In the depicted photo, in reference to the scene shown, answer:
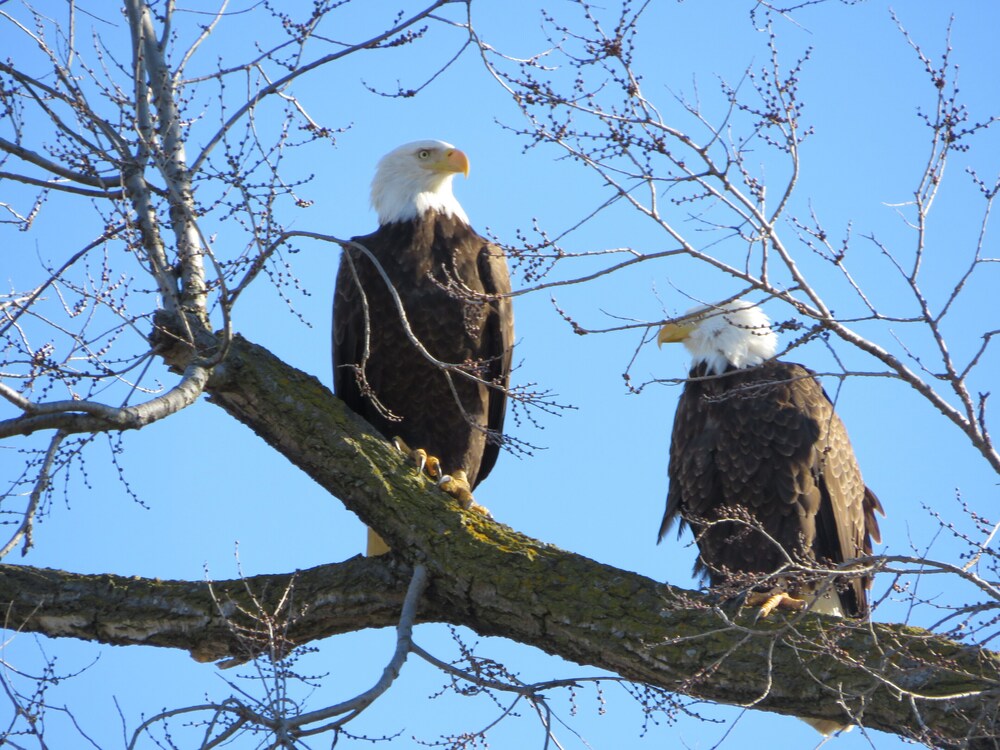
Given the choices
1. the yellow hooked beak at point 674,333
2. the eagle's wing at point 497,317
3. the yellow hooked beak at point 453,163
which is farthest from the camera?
the yellow hooked beak at point 674,333

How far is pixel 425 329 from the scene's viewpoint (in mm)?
5379

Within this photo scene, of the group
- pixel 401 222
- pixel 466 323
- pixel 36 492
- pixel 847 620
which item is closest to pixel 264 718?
pixel 36 492

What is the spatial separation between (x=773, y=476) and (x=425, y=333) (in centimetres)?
165

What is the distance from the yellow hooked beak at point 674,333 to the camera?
659 cm

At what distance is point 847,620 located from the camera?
361cm

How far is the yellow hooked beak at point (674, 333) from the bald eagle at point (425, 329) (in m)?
1.18

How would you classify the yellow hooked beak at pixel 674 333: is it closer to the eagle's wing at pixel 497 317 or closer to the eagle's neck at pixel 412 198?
the eagle's wing at pixel 497 317

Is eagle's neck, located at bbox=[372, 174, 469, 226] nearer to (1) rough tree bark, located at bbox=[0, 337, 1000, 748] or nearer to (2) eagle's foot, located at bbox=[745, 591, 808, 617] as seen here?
(1) rough tree bark, located at bbox=[0, 337, 1000, 748]

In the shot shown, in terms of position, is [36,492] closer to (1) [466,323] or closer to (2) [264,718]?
(2) [264,718]

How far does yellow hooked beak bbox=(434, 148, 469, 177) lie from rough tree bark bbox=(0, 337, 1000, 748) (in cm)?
172

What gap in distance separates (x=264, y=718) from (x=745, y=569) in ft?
9.95

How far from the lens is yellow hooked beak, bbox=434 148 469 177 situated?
6.02 metres

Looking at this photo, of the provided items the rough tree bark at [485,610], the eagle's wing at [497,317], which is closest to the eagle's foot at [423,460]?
the eagle's wing at [497,317]

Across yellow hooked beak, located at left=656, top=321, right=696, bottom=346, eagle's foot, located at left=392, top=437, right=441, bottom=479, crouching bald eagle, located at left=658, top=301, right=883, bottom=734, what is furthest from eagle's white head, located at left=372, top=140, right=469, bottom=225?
yellow hooked beak, located at left=656, top=321, right=696, bottom=346
